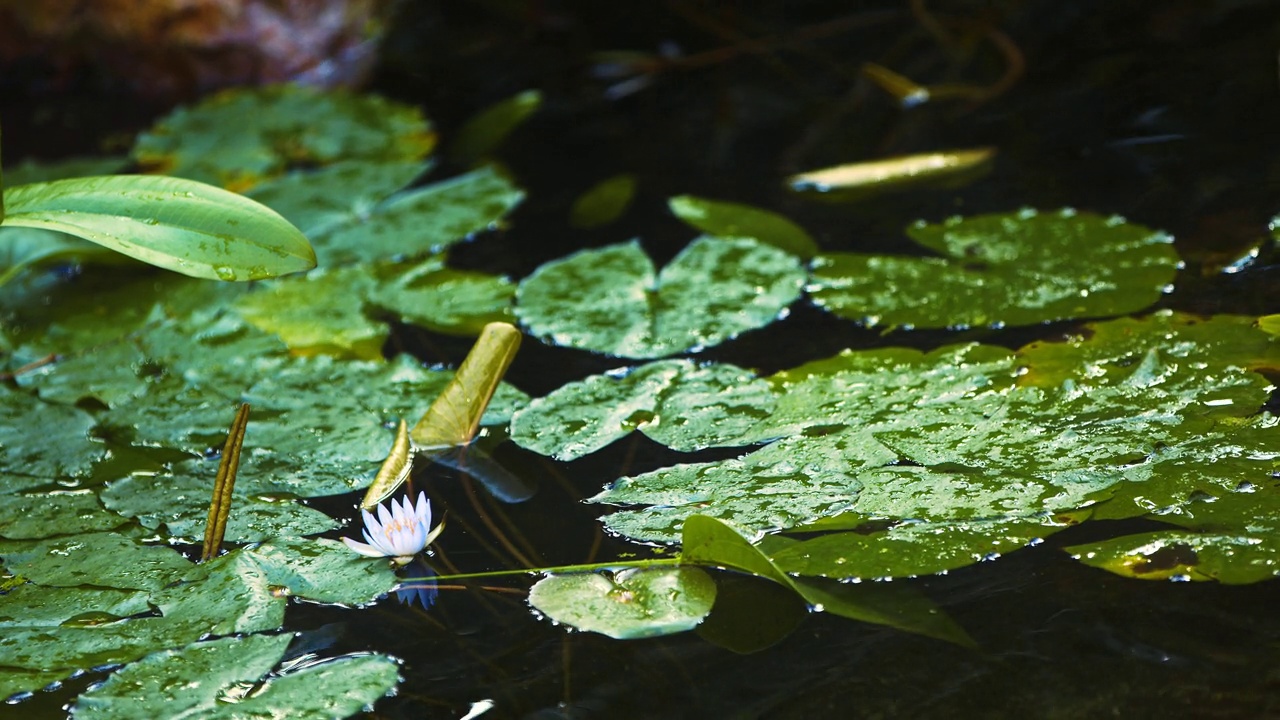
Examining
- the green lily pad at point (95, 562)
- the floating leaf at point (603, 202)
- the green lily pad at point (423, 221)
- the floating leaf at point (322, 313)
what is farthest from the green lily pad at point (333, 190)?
the green lily pad at point (95, 562)

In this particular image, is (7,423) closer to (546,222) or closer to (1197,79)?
(546,222)

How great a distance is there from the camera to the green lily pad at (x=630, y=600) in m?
0.80

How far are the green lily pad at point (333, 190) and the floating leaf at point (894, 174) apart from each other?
703 millimetres

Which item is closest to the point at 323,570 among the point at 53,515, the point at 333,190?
the point at 53,515

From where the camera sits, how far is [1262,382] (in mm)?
975

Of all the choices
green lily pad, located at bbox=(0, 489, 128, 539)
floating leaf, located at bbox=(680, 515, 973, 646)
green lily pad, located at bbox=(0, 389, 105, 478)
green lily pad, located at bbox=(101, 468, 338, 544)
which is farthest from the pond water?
green lily pad, located at bbox=(0, 389, 105, 478)

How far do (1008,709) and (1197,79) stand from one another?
136 centimetres

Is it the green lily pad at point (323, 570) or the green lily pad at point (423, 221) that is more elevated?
the green lily pad at point (423, 221)

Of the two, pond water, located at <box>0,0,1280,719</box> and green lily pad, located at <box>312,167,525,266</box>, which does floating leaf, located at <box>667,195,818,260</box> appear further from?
green lily pad, located at <box>312,167,525,266</box>

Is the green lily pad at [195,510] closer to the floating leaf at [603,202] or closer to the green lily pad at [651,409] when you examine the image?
the green lily pad at [651,409]

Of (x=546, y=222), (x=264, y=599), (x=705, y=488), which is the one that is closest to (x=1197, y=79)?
(x=546, y=222)

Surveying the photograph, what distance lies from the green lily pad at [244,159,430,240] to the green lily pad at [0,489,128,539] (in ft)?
2.22

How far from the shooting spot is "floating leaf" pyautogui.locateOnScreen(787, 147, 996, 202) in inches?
62.1

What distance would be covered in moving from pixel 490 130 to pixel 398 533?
3.96 feet
